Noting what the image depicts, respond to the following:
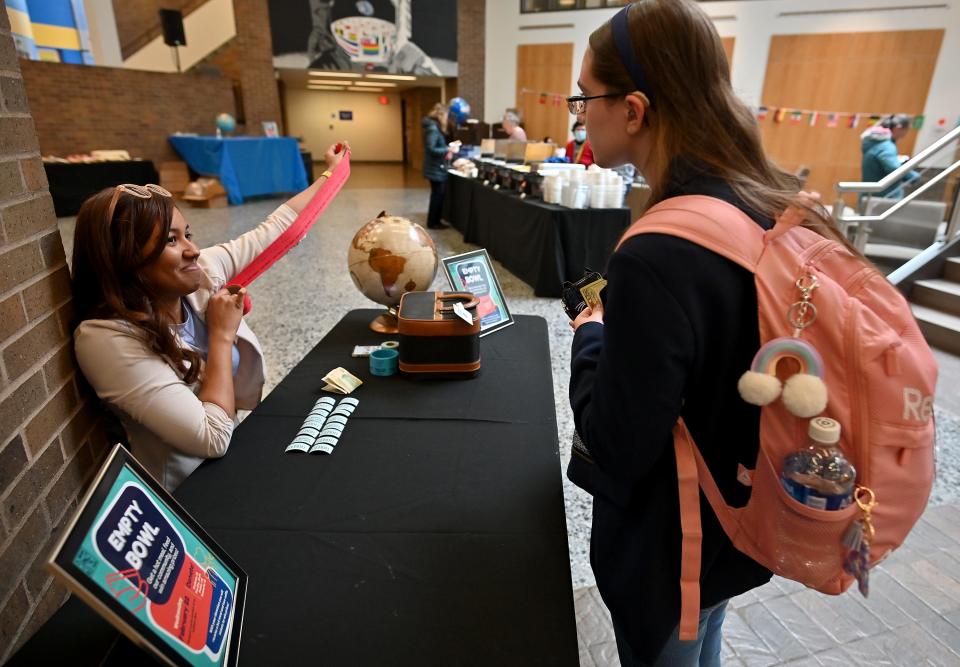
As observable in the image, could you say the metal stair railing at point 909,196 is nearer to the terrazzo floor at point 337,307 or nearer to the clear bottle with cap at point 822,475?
the terrazzo floor at point 337,307

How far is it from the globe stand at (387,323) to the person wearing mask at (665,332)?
107 centimetres

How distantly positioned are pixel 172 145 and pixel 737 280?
11.0m

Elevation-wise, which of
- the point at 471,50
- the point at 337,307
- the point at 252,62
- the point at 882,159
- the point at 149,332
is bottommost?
the point at 337,307

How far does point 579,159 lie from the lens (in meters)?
5.68

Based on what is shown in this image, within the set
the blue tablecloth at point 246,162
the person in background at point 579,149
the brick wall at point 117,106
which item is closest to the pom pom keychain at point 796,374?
the person in background at point 579,149

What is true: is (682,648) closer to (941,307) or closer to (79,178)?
(941,307)

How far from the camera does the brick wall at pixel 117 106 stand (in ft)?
27.3

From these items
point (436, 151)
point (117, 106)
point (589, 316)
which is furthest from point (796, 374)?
point (117, 106)

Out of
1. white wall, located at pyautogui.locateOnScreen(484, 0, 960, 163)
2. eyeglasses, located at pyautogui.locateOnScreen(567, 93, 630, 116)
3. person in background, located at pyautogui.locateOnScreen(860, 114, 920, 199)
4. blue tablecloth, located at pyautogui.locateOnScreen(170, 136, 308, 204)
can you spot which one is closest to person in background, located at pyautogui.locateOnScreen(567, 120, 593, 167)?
white wall, located at pyautogui.locateOnScreen(484, 0, 960, 163)

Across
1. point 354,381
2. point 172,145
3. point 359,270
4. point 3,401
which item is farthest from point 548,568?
point 172,145

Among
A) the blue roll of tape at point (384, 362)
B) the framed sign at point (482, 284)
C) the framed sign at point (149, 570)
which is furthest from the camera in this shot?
the framed sign at point (482, 284)

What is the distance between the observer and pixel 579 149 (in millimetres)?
6039

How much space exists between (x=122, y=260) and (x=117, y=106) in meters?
9.95

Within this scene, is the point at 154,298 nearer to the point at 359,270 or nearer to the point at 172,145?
the point at 359,270
